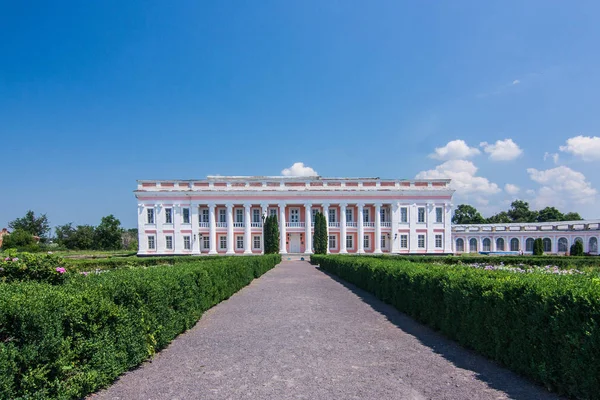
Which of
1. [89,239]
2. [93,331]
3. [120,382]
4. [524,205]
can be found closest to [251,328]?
[120,382]

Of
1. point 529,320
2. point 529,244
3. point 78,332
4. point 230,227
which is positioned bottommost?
point 529,244

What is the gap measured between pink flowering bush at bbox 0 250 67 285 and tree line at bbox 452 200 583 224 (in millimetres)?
80367

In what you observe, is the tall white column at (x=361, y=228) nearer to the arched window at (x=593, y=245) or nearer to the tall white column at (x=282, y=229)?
the tall white column at (x=282, y=229)

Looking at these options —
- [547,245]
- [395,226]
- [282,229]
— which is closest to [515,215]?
[547,245]

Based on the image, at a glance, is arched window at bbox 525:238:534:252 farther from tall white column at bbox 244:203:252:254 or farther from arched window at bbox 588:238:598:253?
tall white column at bbox 244:203:252:254

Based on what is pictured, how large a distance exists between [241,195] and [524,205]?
63325 mm

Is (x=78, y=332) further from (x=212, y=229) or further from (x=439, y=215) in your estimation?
(x=439, y=215)

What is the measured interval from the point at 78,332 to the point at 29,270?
4.95m

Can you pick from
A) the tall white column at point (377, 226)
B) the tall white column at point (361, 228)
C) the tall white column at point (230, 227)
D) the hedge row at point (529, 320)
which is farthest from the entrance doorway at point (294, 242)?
the hedge row at point (529, 320)

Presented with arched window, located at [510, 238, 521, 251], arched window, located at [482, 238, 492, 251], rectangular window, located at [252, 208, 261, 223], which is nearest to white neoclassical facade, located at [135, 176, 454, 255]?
rectangular window, located at [252, 208, 261, 223]

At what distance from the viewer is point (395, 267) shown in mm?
11742

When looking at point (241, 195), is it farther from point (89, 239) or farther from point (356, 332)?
point (356, 332)

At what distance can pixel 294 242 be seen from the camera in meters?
52.8

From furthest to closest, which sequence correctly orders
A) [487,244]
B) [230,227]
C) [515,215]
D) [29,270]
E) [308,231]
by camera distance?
[515,215] → [487,244] → [308,231] → [230,227] → [29,270]
